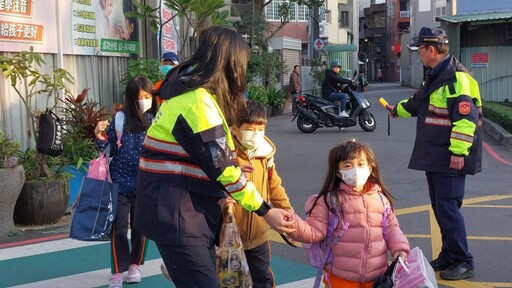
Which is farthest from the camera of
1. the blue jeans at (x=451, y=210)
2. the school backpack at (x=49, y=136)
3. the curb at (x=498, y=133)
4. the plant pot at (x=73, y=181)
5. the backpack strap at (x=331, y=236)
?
the curb at (x=498, y=133)

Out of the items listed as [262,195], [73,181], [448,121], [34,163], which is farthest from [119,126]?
[73,181]

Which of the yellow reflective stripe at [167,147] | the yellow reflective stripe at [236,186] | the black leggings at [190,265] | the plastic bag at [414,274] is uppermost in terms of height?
the yellow reflective stripe at [167,147]

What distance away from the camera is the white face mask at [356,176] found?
4.26 m

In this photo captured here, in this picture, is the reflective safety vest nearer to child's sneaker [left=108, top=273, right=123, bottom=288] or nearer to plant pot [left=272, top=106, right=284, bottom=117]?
child's sneaker [left=108, top=273, right=123, bottom=288]

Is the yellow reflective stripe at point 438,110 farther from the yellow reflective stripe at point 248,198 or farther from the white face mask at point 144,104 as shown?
the yellow reflective stripe at point 248,198

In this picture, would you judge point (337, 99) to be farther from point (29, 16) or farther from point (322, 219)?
point (322, 219)

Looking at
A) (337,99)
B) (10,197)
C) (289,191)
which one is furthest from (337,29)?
(10,197)

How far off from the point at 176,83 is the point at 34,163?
509 cm

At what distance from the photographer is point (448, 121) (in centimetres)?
565

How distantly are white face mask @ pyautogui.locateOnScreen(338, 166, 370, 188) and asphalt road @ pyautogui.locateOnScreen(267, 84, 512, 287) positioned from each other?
1864mm

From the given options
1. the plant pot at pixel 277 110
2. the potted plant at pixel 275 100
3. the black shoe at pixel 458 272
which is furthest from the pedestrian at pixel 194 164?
the plant pot at pixel 277 110

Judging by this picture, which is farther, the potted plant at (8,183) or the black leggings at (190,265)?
the potted plant at (8,183)

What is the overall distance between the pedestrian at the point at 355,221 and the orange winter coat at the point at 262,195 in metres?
0.34

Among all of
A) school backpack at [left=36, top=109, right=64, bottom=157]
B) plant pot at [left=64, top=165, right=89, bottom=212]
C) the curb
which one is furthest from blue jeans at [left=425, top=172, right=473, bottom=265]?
the curb
